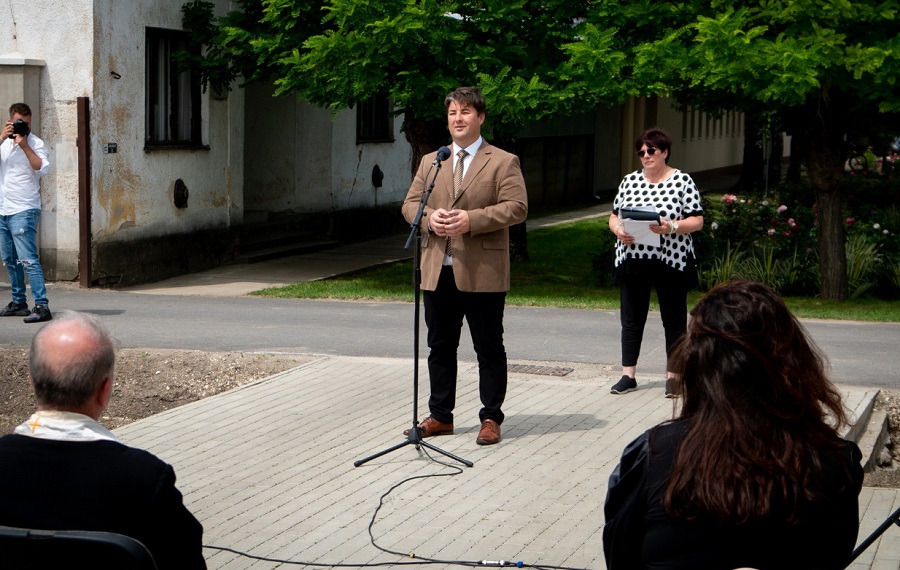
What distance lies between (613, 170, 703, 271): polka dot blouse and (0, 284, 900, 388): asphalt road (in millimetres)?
1441

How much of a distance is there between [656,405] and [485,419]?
64.6 inches

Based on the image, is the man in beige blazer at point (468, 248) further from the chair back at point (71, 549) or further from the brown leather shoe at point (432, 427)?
the chair back at point (71, 549)

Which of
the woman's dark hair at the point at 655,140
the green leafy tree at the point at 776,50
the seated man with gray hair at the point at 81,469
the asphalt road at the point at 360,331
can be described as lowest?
the asphalt road at the point at 360,331

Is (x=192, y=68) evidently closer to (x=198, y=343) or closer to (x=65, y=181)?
(x=65, y=181)

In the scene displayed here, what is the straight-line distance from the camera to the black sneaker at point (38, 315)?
39.8ft

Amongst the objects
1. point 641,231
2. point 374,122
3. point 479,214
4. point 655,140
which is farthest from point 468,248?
point 374,122

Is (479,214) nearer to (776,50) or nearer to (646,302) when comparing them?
(646,302)

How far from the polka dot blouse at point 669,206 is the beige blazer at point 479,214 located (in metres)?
1.56

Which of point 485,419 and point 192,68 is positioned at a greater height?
point 192,68

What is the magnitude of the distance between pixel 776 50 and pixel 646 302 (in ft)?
17.0

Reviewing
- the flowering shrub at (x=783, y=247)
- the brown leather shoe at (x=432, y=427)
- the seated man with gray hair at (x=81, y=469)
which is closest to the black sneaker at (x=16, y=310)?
the brown leather shoe at (x=432, y=427)

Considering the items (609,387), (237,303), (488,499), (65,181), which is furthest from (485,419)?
(65,181)

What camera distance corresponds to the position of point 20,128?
12188mm

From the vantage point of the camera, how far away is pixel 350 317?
13.1 m
